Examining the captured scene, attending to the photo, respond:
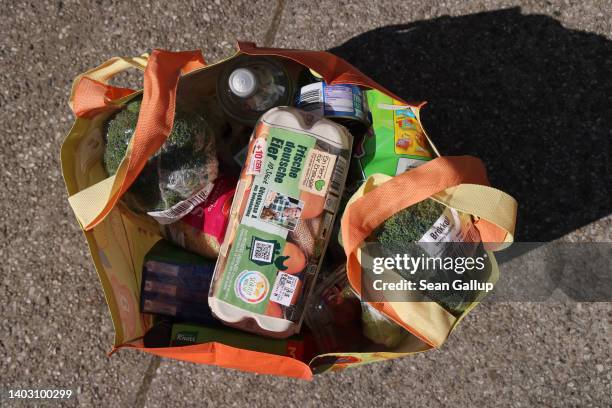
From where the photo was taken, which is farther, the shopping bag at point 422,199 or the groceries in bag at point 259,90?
the groceries in bag at point 259,90

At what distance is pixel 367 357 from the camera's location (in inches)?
47.1

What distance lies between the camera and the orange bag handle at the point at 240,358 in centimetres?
114

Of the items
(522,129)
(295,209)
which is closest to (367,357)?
(295,209)

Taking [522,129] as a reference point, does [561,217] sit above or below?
below

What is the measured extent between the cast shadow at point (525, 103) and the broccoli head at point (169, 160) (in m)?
0.63

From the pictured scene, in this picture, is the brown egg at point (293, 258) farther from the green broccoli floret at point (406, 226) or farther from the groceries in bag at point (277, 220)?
the green broccoli floret at point (406, 226)

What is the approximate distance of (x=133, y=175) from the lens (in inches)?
42.5

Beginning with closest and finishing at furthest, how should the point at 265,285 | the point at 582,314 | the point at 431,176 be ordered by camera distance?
the point at 431,176, the point at 265,285, the point at 582,314

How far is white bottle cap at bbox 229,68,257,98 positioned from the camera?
120cm

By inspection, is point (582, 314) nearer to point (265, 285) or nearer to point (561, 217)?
point (561, 217)

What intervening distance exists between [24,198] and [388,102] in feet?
3.54

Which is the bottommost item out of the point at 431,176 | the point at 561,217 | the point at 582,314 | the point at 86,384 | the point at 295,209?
the point at 86,384

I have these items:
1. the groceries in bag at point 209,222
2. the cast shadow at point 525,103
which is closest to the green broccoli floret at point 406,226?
the groceries in bag at point 209,222

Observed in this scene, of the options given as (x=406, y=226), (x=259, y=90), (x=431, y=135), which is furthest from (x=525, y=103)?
(x=259, y=90)
